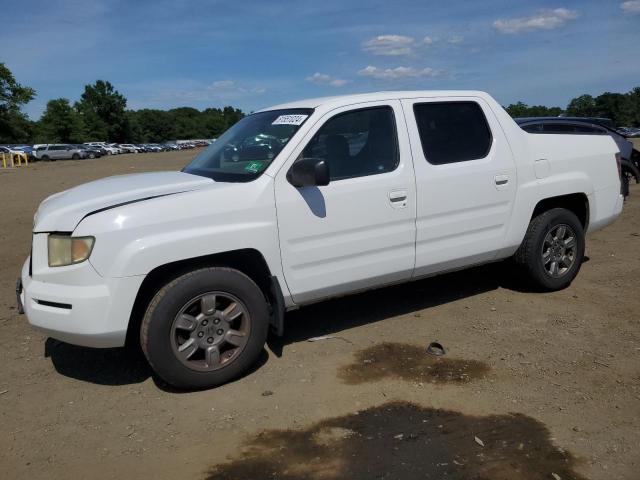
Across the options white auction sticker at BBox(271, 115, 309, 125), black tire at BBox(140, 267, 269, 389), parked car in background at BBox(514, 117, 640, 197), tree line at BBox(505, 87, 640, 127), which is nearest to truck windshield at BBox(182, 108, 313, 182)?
white auction sticker at BBox(271, 115, 309, 125)

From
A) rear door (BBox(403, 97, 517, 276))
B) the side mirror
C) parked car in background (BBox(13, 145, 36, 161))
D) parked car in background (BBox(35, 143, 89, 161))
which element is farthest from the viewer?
parked car in background (BBox(35, 143, 89, 161))

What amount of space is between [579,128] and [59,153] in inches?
1844

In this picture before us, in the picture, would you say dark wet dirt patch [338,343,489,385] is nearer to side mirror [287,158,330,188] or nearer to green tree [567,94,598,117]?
side mirror [287,158,330,188]

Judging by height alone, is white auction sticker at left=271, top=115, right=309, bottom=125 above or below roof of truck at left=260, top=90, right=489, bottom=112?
below

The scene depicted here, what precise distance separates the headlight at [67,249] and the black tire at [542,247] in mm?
3773

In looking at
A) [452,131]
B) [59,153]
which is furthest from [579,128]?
[59,153]

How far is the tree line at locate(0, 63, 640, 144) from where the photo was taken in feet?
218

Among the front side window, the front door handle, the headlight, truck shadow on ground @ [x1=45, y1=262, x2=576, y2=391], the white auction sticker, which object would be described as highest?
the white auction sticker

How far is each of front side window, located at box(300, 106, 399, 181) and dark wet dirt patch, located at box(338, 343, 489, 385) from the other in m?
1.37

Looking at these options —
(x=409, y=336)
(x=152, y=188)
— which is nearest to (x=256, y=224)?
(x=152, y=188)

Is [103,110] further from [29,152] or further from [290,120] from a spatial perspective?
[290,120]

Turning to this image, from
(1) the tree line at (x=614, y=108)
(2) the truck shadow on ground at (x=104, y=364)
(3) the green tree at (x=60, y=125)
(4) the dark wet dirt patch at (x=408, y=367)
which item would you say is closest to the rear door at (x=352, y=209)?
(4) the dark wet dirt patch at (x=408, y=367)

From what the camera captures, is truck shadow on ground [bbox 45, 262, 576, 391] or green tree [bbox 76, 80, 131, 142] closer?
truck shadow on ground [bbox 45, 262, 576, 391]

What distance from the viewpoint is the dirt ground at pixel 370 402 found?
10.2ft
